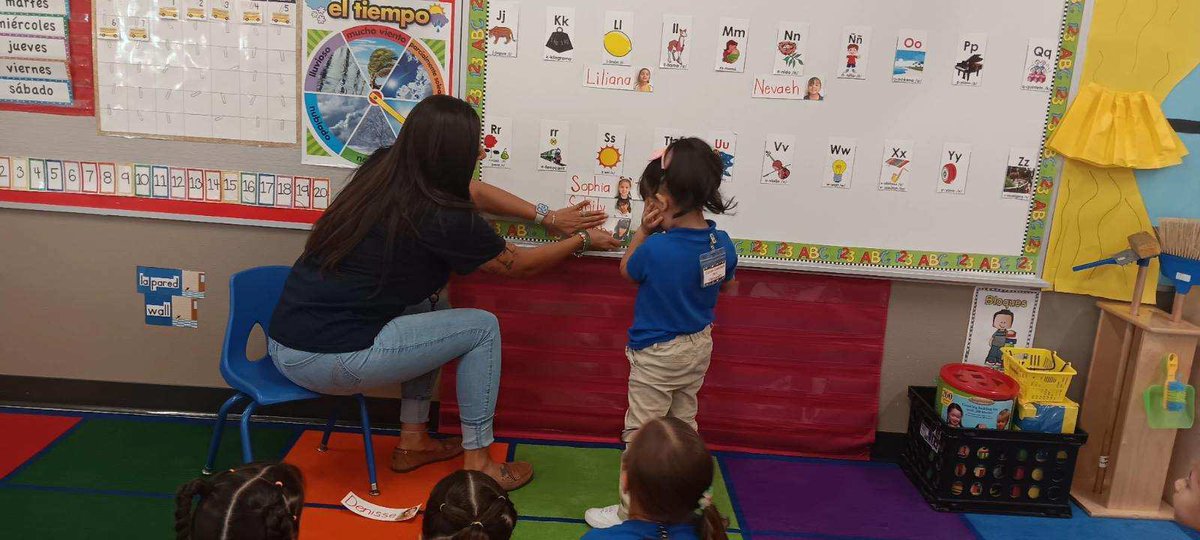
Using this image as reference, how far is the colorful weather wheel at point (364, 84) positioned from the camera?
2783 mm

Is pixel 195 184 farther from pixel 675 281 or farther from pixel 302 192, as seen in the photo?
pixel 675 281

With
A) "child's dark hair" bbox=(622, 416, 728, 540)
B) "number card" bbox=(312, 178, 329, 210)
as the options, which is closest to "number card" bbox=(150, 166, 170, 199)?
"number card" bbox=(312, 178, 329, 210)

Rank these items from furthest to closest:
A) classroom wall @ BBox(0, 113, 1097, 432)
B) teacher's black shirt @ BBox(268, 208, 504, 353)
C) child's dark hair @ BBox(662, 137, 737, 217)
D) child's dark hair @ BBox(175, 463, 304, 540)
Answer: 1. classroom wall @ BBox(0, 113, 1097, 432)
2. teacher's black shirt @ BBox(268, 208, 504, 353)
3. child's dark hair @ BBox(662, 137, 737, 217)
4. child's dark hair @ BBox(175, 463, 304, 540)

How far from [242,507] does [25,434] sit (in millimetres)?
1956

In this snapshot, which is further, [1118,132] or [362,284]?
[1118,132]

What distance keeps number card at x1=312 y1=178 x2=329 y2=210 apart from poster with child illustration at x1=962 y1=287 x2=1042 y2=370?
2.38 metres

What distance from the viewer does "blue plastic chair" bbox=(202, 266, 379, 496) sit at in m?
2.42

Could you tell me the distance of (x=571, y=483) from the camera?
277 centimetres

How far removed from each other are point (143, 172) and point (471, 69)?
123cm

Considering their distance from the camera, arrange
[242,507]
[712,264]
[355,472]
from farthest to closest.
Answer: [355,472]
[712,264]
[242,507]

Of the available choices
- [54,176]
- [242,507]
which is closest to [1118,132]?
[242,507]

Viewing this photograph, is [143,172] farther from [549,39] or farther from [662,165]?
[662,165]

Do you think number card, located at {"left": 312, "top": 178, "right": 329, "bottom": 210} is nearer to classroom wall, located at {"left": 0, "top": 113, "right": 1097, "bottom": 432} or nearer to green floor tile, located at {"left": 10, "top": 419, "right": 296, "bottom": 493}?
classroom wall, located at {"left": 0, "top": 113, "right": 1097, "bottom": 432}

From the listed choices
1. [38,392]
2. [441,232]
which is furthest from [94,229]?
[441,232]
